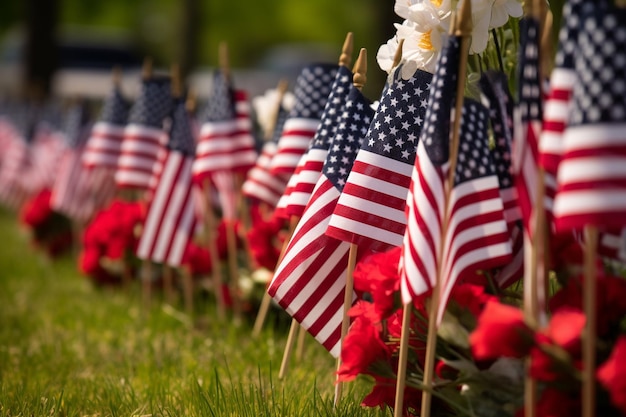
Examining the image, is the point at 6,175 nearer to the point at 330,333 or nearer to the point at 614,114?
the point at 330,333

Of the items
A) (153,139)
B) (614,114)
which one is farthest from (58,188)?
(614,114)

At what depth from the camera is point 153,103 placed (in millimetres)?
7965

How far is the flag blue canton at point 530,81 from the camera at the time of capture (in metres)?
3.18

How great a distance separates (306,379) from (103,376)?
3.68 feet

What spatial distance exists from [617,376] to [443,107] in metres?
1.16

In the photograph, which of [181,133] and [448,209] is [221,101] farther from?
[448,209]

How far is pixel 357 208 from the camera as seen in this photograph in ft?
13.5

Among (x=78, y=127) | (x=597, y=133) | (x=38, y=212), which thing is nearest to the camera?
(x=597, y=133)

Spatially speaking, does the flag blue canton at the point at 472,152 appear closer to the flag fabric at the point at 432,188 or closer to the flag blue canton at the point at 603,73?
the flag fabric at the point at 432,188

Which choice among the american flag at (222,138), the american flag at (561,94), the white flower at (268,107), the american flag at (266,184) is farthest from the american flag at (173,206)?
the american flag at (561,94)

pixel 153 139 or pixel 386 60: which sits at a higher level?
pixel 153 139

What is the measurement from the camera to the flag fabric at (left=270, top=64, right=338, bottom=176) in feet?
19.8

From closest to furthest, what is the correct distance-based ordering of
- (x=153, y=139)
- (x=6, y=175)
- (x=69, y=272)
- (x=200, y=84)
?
1. (x=153, y=139)
2. (x=69, y=272)
3. (x=6, y=175)
4. (x=200, y=84)

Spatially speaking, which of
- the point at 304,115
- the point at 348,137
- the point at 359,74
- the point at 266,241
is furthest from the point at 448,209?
the point at 266,241
